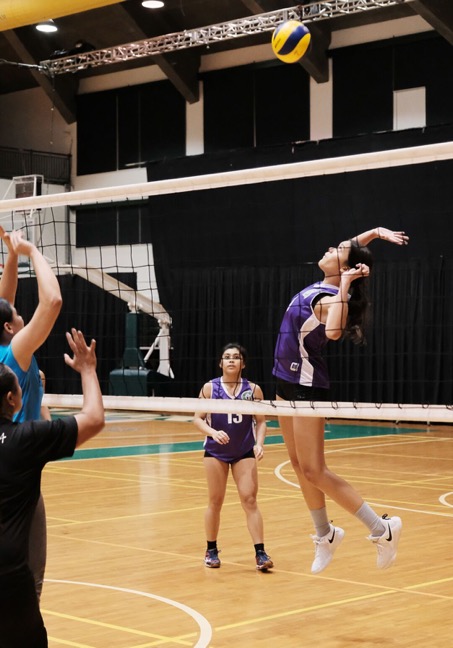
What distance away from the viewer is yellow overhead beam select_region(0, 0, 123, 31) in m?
16.0

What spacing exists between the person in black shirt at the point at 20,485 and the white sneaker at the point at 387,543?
274 centimetres

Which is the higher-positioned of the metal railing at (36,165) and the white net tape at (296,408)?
the metal railing at (36,165)

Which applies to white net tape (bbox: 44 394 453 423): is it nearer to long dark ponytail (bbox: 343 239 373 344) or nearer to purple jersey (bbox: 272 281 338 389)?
purple jersey (bbox: 272 281 338 389)

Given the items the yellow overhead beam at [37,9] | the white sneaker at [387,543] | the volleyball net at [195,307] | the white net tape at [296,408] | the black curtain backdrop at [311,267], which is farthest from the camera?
the volleyball net at [195,307]

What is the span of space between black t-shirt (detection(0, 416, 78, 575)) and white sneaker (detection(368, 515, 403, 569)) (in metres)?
2.81

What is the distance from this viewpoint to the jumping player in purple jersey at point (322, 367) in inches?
217

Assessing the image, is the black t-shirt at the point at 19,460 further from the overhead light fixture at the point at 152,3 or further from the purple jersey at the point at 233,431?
the overhead light fixture at the point at 152,3

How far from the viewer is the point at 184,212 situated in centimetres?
2145

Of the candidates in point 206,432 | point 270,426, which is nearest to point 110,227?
point 270,426

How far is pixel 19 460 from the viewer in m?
3.34

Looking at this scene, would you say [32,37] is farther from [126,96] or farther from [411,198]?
[411,198]

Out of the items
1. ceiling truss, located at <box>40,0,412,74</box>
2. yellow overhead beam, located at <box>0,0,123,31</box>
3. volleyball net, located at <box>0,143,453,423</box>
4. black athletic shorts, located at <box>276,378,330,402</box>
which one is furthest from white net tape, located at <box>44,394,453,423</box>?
ceiling truss, located at <box>40,0,412,74</box>

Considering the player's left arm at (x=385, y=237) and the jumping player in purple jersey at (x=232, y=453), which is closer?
the player's left arm at (x=385, y=237)

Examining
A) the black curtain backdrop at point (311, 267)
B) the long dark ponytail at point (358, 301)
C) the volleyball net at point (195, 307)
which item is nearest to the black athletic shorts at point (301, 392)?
the long dark ponytail at point (358, 301)
